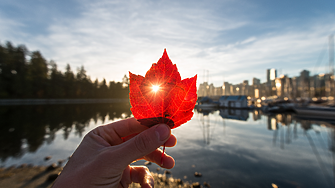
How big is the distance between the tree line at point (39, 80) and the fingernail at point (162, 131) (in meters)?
42.2

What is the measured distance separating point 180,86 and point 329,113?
39.0m

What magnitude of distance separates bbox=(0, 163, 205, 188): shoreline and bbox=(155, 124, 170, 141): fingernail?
18.7 feet

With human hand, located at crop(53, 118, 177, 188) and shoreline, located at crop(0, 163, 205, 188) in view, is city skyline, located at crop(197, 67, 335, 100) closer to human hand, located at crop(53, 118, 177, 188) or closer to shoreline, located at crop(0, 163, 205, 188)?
shoreline, located at crop(0, 163, 205, 188)

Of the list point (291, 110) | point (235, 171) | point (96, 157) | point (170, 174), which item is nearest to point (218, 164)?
point (235, 171)

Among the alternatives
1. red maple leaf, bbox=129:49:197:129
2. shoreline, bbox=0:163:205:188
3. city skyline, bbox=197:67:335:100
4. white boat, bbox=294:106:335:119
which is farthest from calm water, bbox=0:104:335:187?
city skyline, bbox=197:67:335:100

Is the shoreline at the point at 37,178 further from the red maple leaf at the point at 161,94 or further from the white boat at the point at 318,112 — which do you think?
the white boat at the point at 318,112

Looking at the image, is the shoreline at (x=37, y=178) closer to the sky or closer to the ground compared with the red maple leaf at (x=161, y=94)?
closer to the ground

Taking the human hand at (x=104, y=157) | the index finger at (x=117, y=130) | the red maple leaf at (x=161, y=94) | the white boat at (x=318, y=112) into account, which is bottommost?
the white boat at (x=318, y=112)

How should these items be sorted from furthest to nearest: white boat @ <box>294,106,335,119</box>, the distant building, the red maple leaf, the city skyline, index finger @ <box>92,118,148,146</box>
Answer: the city skyline
the distant building
white boat @ <box>294,106,335,119</box>
index finger @ <box>92,118,148,146</box>
the red maple leaf

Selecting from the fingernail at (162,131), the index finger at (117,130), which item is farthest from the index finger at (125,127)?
the fingernail at (162,131)

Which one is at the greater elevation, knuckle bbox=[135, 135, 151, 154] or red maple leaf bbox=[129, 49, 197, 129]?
red maple leaf bbox=[129, 49, 197, 129]

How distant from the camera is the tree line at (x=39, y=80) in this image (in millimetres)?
53031

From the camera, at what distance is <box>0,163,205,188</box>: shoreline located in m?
6.03

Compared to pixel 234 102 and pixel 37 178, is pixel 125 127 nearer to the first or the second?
pixel 37 178
